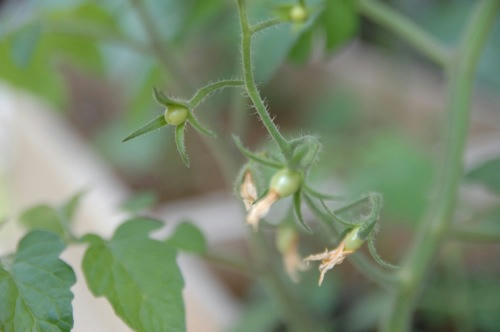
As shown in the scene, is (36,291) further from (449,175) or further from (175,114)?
(449,175)

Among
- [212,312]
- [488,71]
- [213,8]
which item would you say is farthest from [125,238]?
[488,71]

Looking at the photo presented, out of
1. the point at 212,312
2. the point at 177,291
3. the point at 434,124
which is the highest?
the point at 434,124

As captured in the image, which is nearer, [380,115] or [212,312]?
[212,312]

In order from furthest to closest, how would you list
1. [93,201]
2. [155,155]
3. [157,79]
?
[155,155]
[93,201]
[157,79]

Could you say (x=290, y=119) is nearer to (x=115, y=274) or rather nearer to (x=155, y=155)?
(x=155, y=155)

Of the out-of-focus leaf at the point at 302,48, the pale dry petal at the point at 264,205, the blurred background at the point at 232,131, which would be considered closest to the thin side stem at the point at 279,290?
the blurred background at the point at 232,131

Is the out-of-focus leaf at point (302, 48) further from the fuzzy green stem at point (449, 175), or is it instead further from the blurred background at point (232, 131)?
the fuzzy green stem at point (449, 175)
